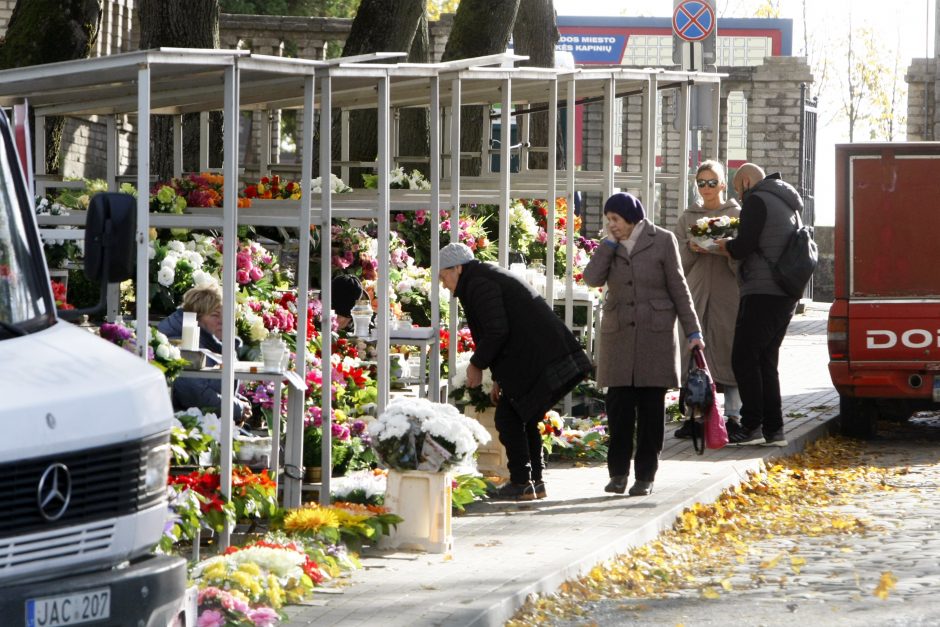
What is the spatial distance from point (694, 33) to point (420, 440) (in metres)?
9.63

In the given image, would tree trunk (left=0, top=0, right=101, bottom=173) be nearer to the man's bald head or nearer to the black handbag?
the man's bald head

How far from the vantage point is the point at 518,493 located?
36.3 feet

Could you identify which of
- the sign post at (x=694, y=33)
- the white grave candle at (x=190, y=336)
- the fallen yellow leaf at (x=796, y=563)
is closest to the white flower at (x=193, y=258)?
the white grave candle at (x=190, y=336)

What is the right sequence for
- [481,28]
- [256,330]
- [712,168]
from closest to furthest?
[256,330] < [712,168] < [481,28]

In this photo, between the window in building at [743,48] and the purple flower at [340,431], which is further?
the window in building at [743,48]

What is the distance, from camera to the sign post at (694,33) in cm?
1789

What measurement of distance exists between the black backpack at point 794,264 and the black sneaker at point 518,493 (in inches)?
128

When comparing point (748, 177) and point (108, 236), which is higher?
point (748, 177)

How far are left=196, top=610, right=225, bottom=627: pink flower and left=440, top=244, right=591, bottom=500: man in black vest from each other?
3843 millimetres

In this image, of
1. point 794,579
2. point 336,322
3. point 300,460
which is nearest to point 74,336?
point 300,460

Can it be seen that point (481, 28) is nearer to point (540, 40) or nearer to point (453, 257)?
point (540, 40)

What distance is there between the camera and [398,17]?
61.9 ft

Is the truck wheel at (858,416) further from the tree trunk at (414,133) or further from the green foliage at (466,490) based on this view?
the tree trunk at (414,133)

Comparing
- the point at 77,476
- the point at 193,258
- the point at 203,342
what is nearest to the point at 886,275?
the point at 193,258
